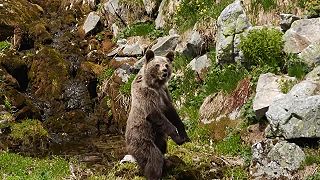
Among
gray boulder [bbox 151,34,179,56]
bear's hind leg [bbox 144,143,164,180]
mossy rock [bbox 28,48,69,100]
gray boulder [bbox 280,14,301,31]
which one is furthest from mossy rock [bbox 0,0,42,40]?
bear's hind leg [bbox 144,143,164,180]

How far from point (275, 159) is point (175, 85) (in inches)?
261

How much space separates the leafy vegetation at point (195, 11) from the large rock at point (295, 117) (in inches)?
265

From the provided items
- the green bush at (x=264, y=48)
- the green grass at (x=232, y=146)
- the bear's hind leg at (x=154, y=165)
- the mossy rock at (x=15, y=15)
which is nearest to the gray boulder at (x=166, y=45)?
the green bush at (x=264, y=48)

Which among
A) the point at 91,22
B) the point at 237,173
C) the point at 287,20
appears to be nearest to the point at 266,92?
the point at 237,173

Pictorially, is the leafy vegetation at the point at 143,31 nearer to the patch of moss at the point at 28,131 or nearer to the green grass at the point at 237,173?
the patch of moss at the point at 28,131

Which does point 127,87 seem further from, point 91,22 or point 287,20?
point 91,22

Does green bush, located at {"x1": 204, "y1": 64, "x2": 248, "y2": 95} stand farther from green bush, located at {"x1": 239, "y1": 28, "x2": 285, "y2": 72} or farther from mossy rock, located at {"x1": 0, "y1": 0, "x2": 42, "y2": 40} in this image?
mossy rock, located at {"x1": 0, "y1": 0, "x2": 42, "y2": 40}

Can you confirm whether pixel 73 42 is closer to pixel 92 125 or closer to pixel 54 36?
pixel 54 36

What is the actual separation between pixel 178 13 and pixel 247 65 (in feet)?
19.1

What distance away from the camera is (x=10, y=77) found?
20031 millimetres

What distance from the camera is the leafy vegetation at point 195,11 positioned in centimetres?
1719

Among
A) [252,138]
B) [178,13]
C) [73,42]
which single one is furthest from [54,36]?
[252,138]

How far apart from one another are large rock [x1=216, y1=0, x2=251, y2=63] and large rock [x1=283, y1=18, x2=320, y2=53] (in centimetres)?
155

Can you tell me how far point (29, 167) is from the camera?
13.1 m
